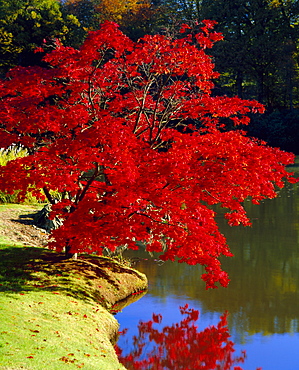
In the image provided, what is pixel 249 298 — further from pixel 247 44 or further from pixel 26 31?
pixel 26 31

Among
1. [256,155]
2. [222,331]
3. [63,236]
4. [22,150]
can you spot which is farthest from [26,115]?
[22,150]

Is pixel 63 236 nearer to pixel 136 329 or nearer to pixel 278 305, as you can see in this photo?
pixel 136 329

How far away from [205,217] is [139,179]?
1.41m

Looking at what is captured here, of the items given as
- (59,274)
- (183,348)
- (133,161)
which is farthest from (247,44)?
(183,348)

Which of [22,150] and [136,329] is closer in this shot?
[136,329]

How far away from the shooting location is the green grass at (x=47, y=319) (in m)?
5.08

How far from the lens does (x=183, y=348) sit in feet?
22.9

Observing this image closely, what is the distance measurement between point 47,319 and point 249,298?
160 inches

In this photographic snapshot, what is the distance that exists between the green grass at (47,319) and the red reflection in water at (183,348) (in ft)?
1.53

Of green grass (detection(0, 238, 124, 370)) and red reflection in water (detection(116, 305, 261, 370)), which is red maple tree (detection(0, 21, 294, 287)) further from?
red reflection in water (detection(116, 305, 261, 370))

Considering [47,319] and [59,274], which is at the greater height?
[59,274]

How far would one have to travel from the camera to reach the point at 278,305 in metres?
8.54

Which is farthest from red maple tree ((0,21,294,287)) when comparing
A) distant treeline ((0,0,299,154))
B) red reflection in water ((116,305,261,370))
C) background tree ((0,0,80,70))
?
background tree ((0,0,80,70))

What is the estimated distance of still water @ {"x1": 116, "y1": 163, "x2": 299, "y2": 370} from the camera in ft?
23.0
